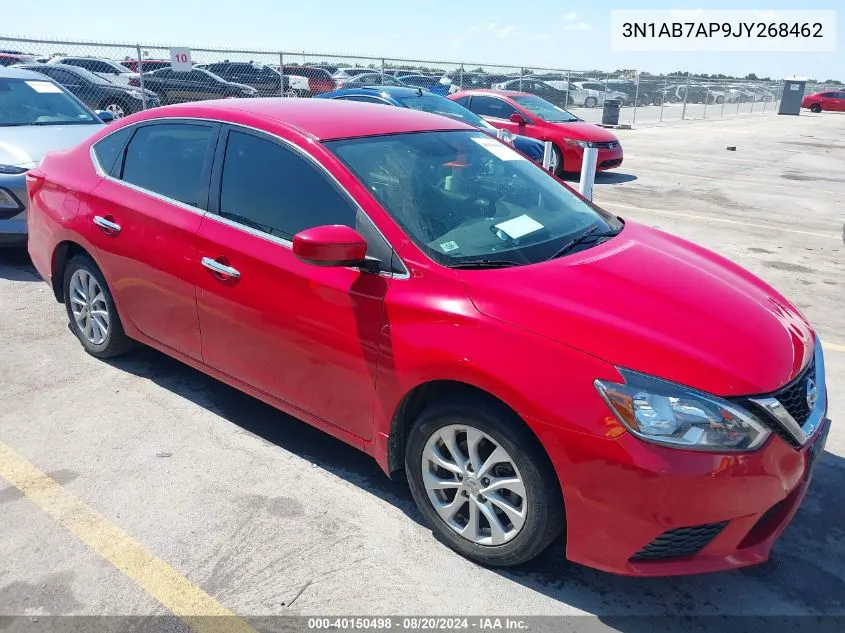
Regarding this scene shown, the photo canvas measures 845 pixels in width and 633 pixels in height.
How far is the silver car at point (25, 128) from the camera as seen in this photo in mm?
6180

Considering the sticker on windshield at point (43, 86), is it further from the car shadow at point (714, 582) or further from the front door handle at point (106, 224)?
the car shadow at point (714, 582)

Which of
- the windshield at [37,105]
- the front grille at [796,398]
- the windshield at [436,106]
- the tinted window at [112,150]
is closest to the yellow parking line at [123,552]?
the tinted window at [112,150]

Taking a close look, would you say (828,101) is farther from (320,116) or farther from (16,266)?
(320,116)

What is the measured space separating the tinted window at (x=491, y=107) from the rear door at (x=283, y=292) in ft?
34.0

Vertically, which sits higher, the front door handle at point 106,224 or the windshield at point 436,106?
the windshield at point 436,106

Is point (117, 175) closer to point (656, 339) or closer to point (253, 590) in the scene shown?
point (253, 590)

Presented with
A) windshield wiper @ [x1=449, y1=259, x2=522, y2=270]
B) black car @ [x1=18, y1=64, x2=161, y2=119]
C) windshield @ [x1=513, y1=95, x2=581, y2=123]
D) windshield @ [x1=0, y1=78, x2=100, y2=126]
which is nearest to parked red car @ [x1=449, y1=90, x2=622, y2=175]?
windshield @ [x1=513, y1=95, x2=581, y2=123]

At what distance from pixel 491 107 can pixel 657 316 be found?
1147cm

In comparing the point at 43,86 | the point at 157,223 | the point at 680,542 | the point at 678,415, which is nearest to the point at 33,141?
the point at 43,86

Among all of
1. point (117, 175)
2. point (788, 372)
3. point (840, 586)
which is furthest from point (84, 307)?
point (840, 586)

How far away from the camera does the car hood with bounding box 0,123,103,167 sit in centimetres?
639

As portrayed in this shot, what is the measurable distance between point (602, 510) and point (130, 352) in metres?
3.46

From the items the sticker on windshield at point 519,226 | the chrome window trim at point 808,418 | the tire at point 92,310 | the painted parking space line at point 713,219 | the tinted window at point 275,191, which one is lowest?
the painted parking space line at point 713,219

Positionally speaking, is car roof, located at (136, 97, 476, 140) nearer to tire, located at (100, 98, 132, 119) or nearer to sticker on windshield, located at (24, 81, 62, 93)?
sticker on windshield, located at (24, 81, 62, 93)
